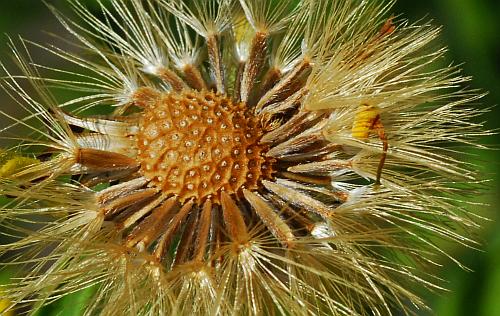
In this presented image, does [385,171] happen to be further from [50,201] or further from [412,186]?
[50,201]

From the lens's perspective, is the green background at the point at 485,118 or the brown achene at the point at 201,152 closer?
the brown achene at the point at 201,152

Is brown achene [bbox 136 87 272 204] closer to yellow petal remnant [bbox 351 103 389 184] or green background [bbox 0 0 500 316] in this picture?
yellow petal remnant [bbox 351 103 389 184]

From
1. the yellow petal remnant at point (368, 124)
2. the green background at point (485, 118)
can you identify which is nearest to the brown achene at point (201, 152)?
the yellow petal remnant at point (368, 124)

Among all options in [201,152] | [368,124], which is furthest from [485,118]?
[201,152]

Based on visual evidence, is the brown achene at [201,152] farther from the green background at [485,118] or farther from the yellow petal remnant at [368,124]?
the green background at [485,118]

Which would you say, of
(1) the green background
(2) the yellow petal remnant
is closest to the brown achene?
(2) the yellow petal remnant

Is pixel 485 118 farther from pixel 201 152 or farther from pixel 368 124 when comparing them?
pixel 201 152
